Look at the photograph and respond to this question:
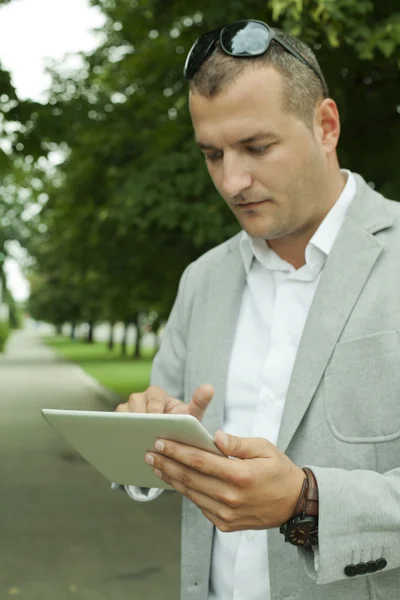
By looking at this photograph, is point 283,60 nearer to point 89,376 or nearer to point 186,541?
point 186,541

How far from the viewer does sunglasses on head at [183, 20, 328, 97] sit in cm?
198

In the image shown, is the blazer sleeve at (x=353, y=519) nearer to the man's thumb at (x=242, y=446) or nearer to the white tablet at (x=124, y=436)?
the man's thumb at (x=242, y=446)

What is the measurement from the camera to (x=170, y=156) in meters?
9.59

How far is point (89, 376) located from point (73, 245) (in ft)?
36.9

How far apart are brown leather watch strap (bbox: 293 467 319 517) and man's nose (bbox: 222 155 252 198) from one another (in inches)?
26.7

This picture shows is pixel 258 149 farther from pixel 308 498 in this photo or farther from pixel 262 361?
pixel 308 498

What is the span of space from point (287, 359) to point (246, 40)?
744 millimetres

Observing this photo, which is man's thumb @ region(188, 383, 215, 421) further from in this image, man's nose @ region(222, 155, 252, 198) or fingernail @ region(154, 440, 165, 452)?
man's nose @ region(222, 155, 252, 198)

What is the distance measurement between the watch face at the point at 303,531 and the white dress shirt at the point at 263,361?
30cm

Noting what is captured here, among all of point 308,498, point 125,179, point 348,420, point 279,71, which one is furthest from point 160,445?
point 125,179

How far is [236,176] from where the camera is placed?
2004 millimetres

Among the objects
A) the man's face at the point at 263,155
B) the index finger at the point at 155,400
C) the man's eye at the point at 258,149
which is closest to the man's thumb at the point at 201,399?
the index finger at the point at 155,400

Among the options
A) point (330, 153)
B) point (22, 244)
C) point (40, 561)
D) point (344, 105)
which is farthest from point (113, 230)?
point (22, 244)

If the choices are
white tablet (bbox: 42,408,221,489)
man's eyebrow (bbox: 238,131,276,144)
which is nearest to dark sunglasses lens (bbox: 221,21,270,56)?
man's eyebrow (bbox: 238,131,276,144)
